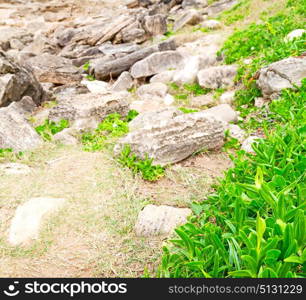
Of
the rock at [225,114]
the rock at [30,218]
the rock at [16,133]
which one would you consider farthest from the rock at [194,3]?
the rock at [30,218]

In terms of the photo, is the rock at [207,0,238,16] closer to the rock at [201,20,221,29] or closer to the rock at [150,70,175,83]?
the rock at [201,20,221,29]

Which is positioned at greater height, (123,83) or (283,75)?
(283,75)

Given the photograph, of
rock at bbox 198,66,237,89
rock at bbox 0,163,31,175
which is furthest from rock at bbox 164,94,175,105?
rock at bbox 0,163,31,175

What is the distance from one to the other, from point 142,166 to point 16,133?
2.77 meters

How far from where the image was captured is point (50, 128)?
669 centimetres

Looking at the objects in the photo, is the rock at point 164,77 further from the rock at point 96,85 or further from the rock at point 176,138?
the rock at point 176,138

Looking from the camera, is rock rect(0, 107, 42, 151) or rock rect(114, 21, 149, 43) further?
rock rect(114, 21, 149, 43)

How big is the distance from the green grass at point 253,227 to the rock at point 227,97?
3778mm

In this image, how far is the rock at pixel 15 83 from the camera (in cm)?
798

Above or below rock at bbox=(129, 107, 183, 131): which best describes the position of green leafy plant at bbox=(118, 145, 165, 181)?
above

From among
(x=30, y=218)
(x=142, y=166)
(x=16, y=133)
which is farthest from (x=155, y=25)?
(x=30, y=218)

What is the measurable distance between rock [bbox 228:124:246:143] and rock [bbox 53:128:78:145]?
3036 mm

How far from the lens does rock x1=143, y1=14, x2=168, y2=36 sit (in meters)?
17.1

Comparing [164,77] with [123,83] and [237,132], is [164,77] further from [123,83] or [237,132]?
[237,132]
